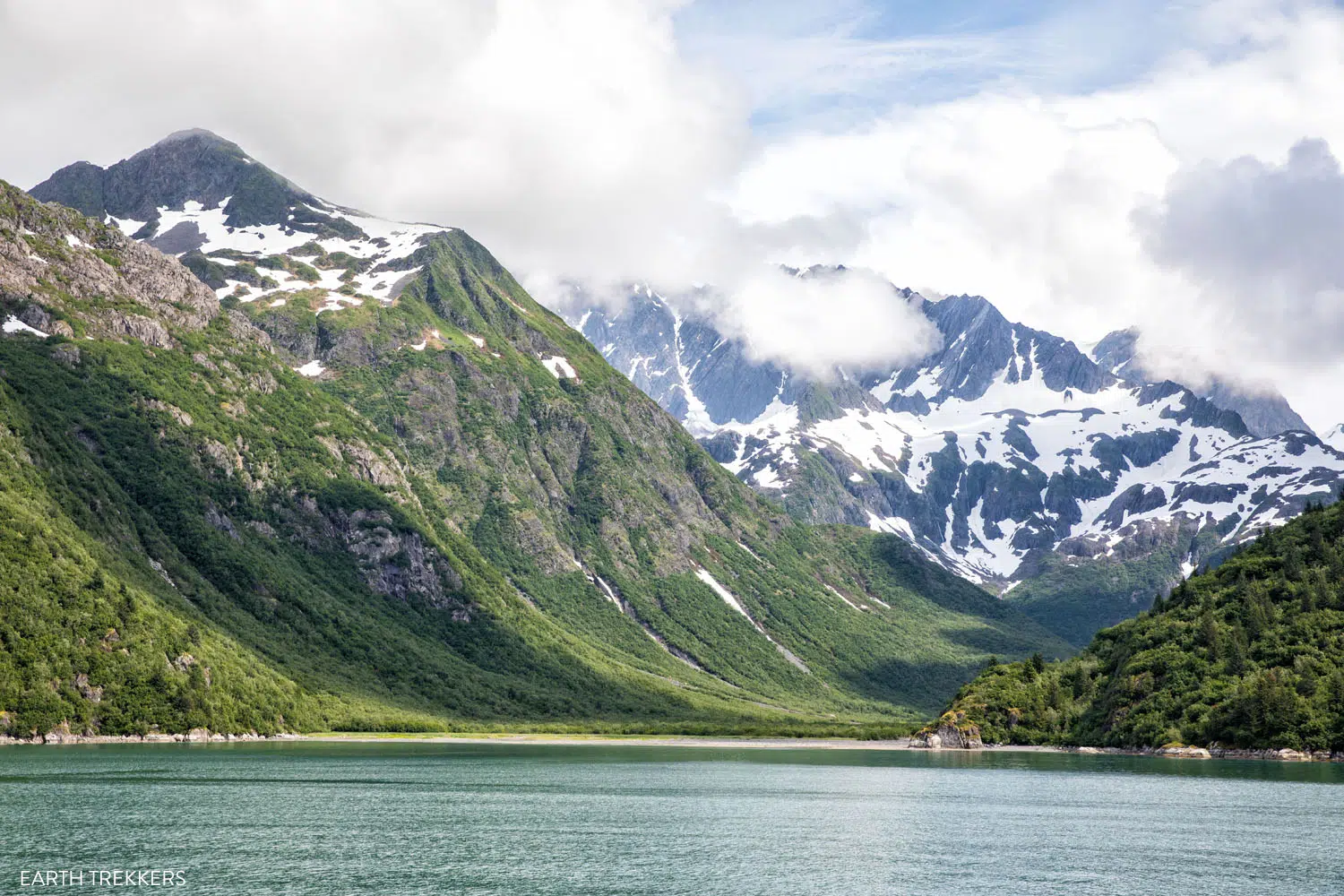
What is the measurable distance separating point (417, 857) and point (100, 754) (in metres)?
110

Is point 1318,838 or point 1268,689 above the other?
point 1268,689

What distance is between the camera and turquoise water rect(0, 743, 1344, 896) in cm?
8775

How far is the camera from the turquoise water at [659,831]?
87750 mm

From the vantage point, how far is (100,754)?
18462cm

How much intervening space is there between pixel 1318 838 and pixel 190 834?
9281cm

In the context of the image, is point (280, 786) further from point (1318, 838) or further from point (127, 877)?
point (1318, 838)

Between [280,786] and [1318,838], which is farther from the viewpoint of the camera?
[280,786]

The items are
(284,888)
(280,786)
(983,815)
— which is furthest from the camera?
(280,786)

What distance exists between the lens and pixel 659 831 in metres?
113

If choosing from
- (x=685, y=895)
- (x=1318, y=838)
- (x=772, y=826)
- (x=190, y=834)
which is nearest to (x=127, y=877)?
(x=190, y=834)

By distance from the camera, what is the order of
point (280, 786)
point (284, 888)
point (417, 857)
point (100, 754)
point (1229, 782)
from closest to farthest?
point (284, 888) → point (417, 857) → point (280, 786) → point (1229, 782) → point (100, 754)

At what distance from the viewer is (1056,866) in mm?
96000

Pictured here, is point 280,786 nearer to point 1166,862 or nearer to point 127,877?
point 127,877

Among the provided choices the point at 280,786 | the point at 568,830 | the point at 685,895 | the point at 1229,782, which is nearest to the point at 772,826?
the point at 568,830
